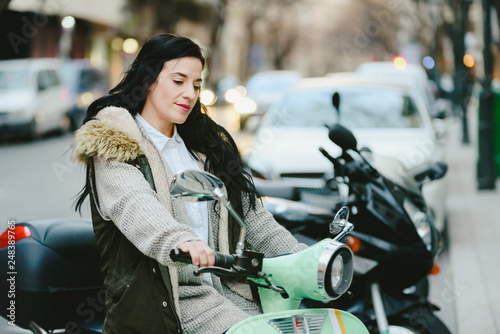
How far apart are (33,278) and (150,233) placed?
1.11 metres

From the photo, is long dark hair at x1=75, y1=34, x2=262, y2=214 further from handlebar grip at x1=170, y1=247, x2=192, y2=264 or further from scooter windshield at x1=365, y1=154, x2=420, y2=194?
scooter windshield at x1=365, y1=154, x2=420, y2=194

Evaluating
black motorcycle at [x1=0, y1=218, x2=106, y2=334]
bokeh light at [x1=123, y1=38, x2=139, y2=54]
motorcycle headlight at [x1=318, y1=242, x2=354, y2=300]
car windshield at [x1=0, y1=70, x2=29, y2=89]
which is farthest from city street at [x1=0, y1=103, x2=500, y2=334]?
bokeh light at [x1=123, y1=38, x2=139, y2=54]

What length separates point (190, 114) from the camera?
298 centimetres

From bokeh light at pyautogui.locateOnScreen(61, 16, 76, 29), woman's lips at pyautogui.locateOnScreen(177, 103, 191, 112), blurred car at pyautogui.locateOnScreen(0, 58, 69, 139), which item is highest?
bokeh light at pyautogui.locateOnScreen(61, 16, 76, 29)

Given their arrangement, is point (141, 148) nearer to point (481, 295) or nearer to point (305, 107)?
point (481, 295)

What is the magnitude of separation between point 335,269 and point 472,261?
17.4ft

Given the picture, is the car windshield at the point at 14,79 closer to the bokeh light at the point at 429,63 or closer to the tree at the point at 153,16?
the tree at the point at 153,16

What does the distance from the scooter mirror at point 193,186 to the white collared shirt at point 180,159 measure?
2.01 feet

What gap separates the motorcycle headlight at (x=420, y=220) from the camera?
3.64m

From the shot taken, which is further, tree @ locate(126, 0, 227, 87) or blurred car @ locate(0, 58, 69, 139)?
tree @ locate(126, 0, 227, 87)

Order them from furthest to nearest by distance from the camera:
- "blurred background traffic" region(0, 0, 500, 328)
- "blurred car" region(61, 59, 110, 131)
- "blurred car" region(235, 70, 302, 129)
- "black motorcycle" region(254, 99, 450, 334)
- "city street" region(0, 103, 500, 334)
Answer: "blurred car" region(61, 59, 110, 131) → "blurred car" region(235, 70, 302, 129) → "blurred background traffic" region(0, 0, 500, 328) → "city street" region(0, 103, 500, 334) → "black motorcycle" region(254, 99, 450, 334)

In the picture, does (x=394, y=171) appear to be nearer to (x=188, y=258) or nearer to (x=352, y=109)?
(x=188, y=258)

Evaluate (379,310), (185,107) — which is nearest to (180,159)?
(185,107)

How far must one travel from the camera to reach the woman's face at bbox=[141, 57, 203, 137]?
2652 mm
